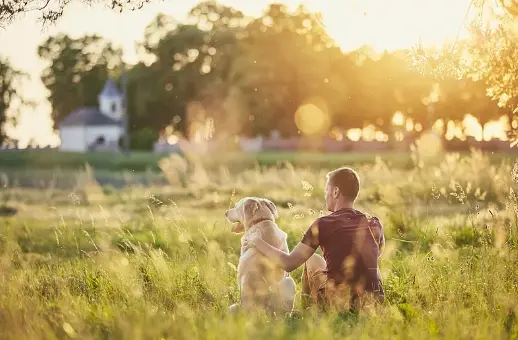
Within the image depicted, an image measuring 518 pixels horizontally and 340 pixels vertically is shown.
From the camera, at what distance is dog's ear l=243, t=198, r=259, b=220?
630cm

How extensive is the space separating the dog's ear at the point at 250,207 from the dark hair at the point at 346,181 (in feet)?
2.03

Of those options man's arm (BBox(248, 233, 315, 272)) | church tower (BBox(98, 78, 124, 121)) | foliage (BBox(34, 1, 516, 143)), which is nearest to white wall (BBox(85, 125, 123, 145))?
church tower (BBox(98, 78, 124, 121))

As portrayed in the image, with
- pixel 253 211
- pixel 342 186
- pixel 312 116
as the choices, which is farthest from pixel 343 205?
pixel 312 116

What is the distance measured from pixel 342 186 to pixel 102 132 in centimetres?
10160

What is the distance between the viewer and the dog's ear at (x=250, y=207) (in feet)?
20.7

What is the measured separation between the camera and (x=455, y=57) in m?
8.46

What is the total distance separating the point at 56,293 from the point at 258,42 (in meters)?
51.2

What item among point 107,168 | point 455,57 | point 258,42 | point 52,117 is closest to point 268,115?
point 258,42

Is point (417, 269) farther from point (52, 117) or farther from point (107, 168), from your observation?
point (52, 117)

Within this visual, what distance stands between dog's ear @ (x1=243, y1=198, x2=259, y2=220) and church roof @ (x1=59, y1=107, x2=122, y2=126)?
319 ft

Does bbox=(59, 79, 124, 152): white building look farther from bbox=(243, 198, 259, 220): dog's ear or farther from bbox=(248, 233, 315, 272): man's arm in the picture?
bbox=(248, 233, 315, 272): man's arm

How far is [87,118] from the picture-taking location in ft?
337

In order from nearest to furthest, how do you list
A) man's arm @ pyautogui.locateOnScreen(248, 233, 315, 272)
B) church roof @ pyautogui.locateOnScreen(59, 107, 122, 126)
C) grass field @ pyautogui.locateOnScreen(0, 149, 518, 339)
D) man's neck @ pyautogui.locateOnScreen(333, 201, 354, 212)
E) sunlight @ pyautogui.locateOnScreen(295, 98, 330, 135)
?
grass field @ pyautogui.locateOnScreen(0, 149, 518, 339) → man's arm @ pyautogui.locateOnScreen(248, 233, 315, 272) → man's neck @ pyautogui.locateOnScreen(333, 201, 354, 212) → sunlight @ pyautogui.locateOnScreen(295, 98, 330, 135) → church roof @ pyautogui.locateOnScreen(59, 107, 122, 126)

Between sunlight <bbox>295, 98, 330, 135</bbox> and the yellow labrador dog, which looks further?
sunlight <bbox>295, 98, 330, 135</bbox>
